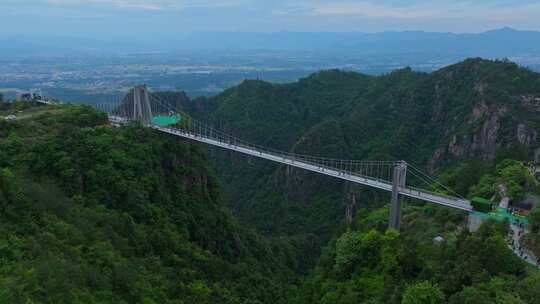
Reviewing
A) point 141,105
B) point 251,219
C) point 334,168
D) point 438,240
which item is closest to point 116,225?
point 438,240

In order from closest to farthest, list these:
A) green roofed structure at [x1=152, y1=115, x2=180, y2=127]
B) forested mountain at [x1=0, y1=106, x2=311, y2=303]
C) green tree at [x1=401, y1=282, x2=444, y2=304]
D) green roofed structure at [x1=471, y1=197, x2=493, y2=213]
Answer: green tree at [x1=401, y1=282, x2=444, y2=304]
forested mountain at [x1=0, y1=106, x2=311, y2=303]
green roofed structure at [x1=471, y1=197, x2=493, y2=213]
green roofed structure at [x1=152, y1=115, x2=180, y2=127]

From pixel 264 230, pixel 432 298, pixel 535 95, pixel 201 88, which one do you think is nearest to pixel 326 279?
pixel 432 298

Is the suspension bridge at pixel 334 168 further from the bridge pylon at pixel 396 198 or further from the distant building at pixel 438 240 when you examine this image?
the distant building at pixel 438 240

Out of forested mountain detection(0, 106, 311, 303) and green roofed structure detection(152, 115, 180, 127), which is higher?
green roofed structure detection(152, 115, 180, 127)

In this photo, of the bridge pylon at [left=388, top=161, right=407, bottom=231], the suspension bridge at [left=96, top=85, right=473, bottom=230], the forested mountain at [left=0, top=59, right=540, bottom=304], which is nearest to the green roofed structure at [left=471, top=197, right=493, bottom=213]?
the suspension bridge at [left=96, top=85, right=473, bottom=230]

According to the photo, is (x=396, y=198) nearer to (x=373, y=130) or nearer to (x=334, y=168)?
(x=334, y=168)

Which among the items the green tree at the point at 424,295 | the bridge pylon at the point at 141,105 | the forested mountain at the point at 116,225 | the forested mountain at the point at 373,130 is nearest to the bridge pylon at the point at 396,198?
the forested mountain at the point at 116,225

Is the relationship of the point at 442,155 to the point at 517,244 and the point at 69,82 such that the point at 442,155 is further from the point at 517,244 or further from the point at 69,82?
the point at 69,82

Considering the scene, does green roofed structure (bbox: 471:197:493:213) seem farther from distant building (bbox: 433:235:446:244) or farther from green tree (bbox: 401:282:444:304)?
green tree (bbox: 401:282:444:304)
